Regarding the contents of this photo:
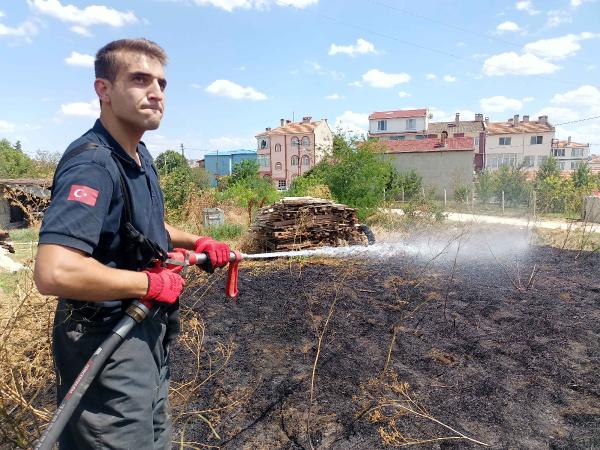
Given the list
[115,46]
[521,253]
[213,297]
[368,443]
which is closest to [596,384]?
[368,443]

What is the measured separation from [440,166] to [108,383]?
3216 cm

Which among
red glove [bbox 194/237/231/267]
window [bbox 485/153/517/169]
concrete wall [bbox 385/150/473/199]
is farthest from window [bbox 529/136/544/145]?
red glove [bbox 194/237/231/267]

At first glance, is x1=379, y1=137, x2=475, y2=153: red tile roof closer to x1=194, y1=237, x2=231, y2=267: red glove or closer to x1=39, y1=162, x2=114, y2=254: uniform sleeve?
x1=194, y1=237, x2=231, y2=267: red glove

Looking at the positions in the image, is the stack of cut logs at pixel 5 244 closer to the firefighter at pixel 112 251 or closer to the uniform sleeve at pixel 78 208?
the firefighter at pixel 112 251

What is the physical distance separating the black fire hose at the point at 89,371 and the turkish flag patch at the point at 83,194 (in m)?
Answer: 0.41

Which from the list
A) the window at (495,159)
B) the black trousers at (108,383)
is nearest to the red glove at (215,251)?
the black trousers at (108,383)

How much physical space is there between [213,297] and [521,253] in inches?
243

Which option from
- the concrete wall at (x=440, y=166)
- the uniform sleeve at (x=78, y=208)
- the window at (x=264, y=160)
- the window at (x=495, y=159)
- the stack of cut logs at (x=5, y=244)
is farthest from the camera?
the window at (x=264, y=160)

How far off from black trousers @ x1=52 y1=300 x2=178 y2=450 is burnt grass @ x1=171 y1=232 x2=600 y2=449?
1.02 m

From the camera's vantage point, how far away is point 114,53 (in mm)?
1562

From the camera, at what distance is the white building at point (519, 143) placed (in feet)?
151

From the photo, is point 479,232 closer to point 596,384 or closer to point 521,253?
point 521,253

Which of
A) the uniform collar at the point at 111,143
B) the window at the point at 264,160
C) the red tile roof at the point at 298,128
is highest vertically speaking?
the red tile roof at the point at 298,128

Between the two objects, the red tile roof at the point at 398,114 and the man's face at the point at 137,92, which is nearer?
the man's face at the point at 137,92
